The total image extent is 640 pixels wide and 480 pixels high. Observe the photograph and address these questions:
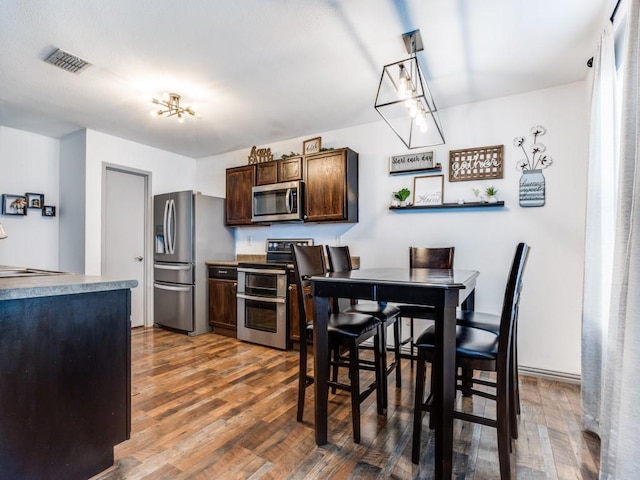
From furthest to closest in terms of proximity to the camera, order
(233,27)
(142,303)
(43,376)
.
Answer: (142,303), (233,27), (43,376)

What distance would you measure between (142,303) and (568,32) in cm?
533

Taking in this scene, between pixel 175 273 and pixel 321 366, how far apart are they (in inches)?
125

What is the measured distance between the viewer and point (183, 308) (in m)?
4.23

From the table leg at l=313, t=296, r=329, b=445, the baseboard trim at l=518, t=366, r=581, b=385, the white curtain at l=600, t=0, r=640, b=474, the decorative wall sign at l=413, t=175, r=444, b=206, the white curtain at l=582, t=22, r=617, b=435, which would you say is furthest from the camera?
the decorative wall sign at l=413, t=175, r=444, b=206

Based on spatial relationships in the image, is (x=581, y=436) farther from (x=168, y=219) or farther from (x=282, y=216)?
(x=168, y=219)

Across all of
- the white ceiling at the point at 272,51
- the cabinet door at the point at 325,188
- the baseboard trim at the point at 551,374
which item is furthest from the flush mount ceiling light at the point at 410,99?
the baseboard trim at the point at 551,374

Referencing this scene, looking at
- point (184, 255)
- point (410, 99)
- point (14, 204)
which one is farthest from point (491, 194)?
point (14, 204)

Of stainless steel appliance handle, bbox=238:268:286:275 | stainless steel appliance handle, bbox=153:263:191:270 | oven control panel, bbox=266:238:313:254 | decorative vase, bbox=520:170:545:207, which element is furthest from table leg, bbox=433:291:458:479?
stainless steel appliance handle, bbox=153:263:191:270

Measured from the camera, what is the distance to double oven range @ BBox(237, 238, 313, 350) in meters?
3.62

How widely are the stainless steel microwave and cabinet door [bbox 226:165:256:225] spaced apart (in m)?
0.18

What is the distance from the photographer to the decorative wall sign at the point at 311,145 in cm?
402

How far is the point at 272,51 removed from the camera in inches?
93.7

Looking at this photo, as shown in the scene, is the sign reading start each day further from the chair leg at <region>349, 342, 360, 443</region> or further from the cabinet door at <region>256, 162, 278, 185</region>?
the chair leg at <region>349, 342, 360, 443</region>

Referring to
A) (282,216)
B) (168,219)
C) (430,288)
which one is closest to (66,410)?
(430,288)
